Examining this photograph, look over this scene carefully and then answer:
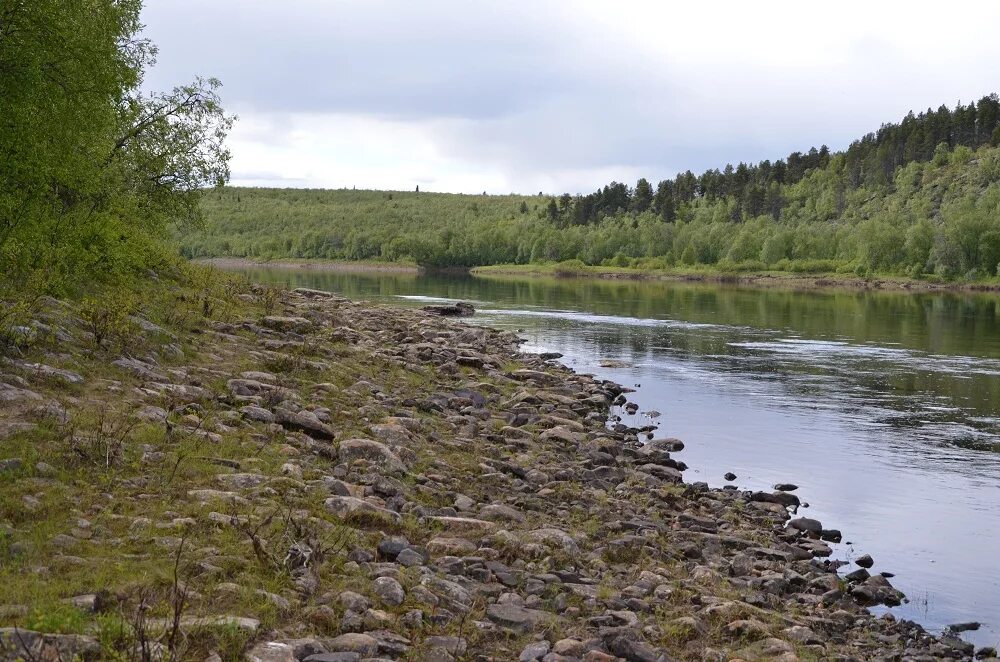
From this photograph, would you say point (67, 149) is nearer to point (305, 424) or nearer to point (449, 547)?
point (305, 424)

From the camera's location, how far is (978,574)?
14258 mm

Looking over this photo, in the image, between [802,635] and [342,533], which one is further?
[802,635]

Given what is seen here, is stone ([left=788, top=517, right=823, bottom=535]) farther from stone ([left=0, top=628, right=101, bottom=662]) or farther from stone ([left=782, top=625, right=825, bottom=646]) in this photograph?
stone ([left=0, top=628, right=101, bottom=662])

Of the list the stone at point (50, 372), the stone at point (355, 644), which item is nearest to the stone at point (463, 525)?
the stone at point (355, 644)

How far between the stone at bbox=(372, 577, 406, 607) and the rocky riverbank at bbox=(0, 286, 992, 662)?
2cm

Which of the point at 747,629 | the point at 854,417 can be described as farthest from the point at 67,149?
the point at 854,417

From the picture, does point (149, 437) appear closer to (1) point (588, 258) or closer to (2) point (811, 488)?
(2) point (811, 488)

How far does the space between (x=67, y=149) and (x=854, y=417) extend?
2301 centimetres

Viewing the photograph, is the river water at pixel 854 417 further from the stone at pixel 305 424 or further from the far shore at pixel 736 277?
the far shore at pixel 736 277

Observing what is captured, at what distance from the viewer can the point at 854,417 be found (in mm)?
27328

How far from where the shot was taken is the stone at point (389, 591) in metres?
8.88

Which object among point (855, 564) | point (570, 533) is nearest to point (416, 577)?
point (570, 533)

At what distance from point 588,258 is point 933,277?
79425 mm

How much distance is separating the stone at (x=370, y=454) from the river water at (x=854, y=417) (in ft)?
25.3
